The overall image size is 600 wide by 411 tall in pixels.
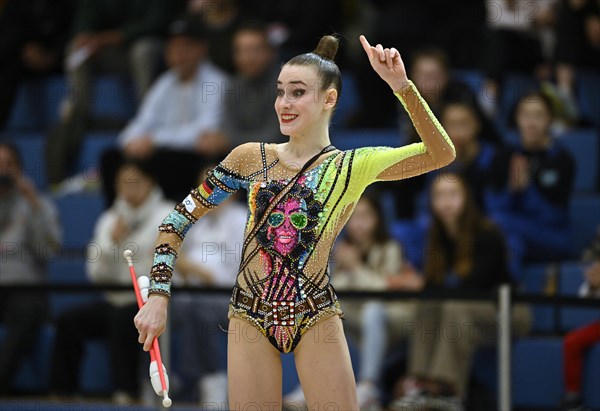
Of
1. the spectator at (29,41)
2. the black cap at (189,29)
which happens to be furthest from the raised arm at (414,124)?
the spectator at (29,41)

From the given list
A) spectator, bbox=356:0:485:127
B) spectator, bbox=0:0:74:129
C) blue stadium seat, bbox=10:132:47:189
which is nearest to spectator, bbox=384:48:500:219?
spectator, bbox=356:0:485:127

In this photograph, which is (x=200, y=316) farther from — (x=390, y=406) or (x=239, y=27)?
(x=239, y=27)

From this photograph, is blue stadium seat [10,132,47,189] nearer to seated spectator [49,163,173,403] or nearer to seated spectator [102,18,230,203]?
seated spectator [102,18,230,203]

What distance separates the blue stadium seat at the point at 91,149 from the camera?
882cm

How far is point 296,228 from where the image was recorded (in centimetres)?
380

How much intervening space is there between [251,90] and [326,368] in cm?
457

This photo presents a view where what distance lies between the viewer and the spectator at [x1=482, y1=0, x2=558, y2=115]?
26.1 feet

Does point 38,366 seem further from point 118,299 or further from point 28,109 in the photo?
point 28,109

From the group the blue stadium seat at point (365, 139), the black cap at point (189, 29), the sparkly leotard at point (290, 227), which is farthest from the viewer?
the black cap at point (189, 29)

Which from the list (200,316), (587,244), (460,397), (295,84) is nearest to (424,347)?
(460,397)

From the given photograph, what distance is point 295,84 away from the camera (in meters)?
3.87

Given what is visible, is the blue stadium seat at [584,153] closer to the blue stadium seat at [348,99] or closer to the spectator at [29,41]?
the blue stadium seat at [348,99]

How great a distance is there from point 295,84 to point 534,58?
5011mm

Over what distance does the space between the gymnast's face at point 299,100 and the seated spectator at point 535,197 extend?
3.38 m
